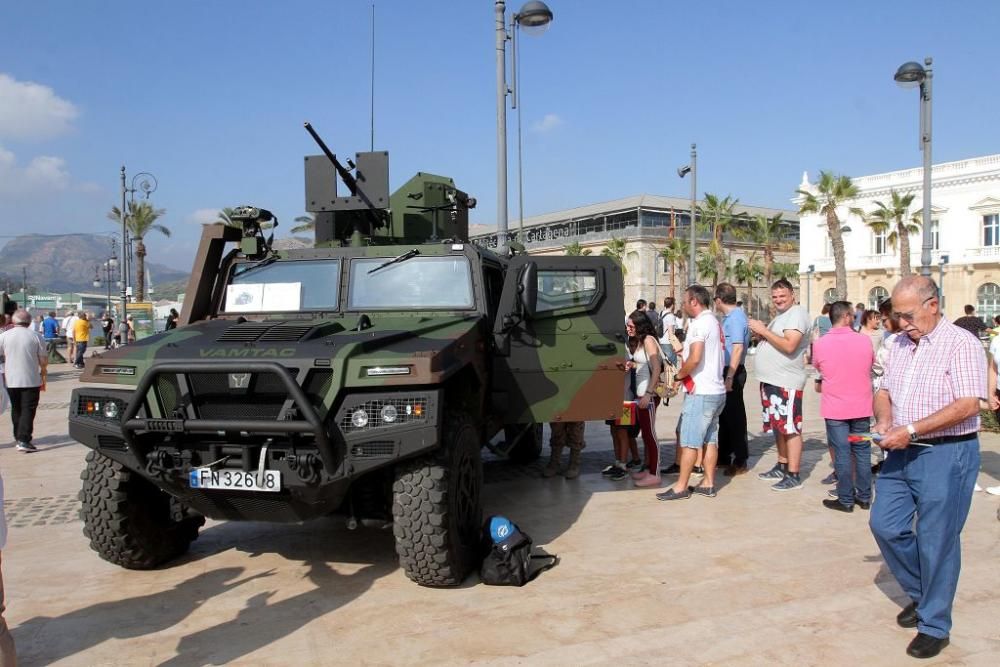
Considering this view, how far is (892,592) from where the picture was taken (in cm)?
456

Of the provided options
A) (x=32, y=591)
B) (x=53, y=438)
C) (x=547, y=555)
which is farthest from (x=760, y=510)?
(x=53, y=438)

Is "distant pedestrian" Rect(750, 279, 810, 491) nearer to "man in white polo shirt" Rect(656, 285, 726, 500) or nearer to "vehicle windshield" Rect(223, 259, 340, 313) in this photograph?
"man in white polo shirt" Rect(656, 285, 726, 500)

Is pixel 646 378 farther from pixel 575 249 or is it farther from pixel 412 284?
pixel 575 249

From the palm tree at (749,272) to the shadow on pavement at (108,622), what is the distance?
5770cm

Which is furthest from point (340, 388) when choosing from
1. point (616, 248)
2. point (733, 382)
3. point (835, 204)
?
point (616, 248)

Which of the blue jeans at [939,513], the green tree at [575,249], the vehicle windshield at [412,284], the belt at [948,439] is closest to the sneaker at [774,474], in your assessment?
the vehicle windshield at [412,284]

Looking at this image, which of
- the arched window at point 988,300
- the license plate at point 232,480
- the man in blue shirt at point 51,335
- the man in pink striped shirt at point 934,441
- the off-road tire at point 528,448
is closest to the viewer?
the man in pink striped shirt at point 934,441

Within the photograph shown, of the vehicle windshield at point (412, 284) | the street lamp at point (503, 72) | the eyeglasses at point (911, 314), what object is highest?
the street lamp at point (503, 72)

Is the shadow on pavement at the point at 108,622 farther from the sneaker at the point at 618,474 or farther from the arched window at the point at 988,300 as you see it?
the arched window at the point at 988,300

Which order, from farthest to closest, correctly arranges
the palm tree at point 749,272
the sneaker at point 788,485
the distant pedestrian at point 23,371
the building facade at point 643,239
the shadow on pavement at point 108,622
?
the palm tree at point 749,272, the building facade at point 643,239, the distant pedestrian at point 23,371, the sneaker at point 788,485, the shadow on pavement at point 108,622

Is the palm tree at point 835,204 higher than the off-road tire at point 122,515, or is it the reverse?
the palm tree at point 835,204

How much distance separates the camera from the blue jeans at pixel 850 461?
6258 millimetres

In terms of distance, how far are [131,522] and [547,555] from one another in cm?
251

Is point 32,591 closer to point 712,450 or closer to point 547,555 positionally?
point 547,555
